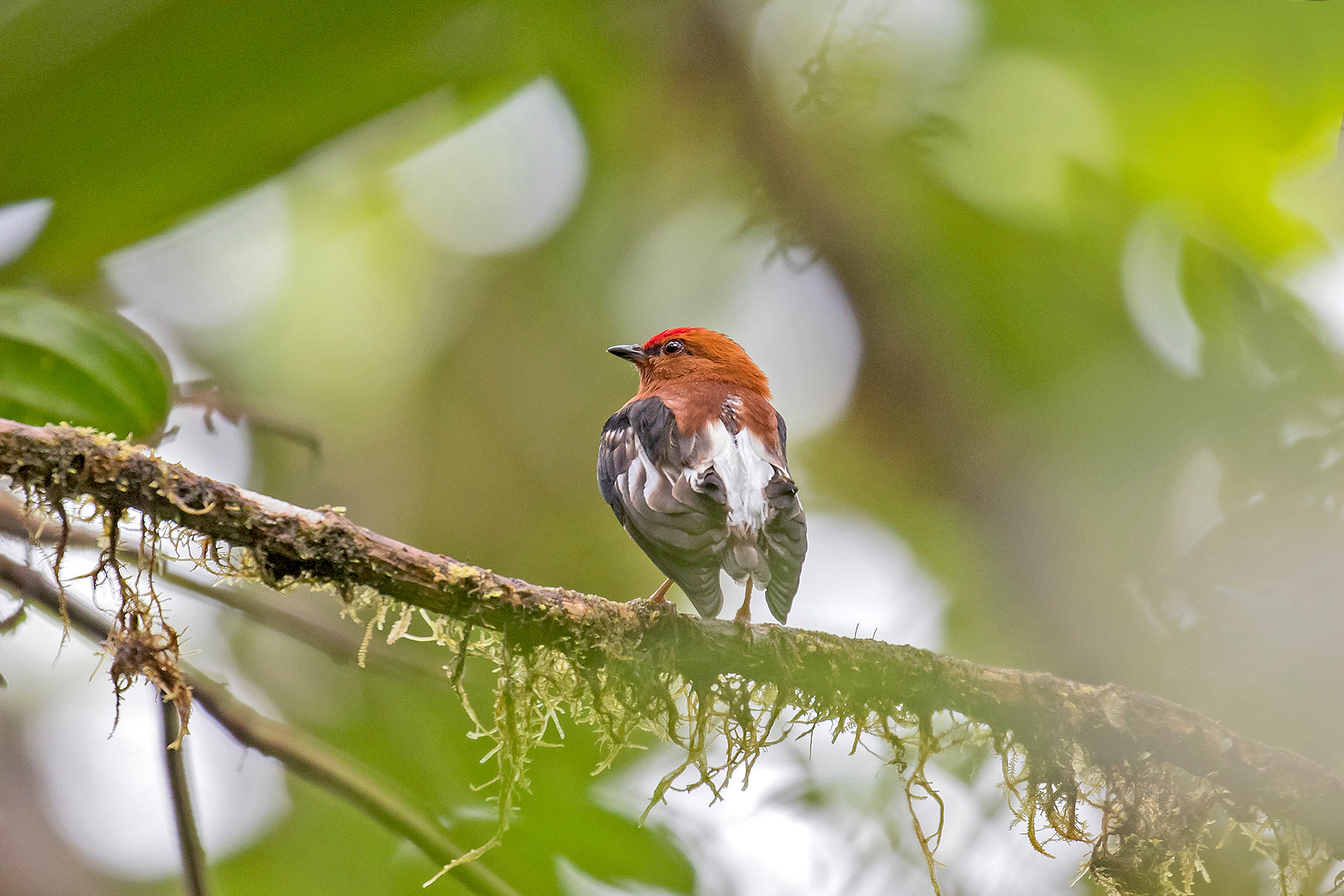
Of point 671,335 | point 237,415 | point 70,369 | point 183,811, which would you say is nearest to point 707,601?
point 183,811

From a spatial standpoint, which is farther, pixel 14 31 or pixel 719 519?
pixel 719 519

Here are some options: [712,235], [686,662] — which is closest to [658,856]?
[686,662]

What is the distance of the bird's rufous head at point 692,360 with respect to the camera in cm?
360

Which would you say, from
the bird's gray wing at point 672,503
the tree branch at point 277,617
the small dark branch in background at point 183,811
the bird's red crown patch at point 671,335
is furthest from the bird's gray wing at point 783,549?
the bird's red crown patch at point 671,335

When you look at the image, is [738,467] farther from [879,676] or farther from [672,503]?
[879,676]

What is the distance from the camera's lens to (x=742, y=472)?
8.63 feet

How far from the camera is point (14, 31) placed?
Answer: 1268 millimetres

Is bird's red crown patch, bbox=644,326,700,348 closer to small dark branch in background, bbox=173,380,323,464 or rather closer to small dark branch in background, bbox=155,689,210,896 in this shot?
small dark branch in background, bbox=173,380,323,464

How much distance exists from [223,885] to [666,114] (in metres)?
3.88

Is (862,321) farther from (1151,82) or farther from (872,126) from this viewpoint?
(1151,82)

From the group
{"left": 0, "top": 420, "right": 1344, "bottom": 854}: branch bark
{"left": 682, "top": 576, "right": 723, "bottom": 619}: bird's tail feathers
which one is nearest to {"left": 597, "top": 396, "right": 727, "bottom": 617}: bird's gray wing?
{"left": 682, "top": 576, "right": 723, "bottom": 619}: bird's tail feathers

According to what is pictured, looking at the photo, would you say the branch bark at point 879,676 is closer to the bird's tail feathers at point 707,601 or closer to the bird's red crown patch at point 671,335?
the bird's tail feathers at point 707,601

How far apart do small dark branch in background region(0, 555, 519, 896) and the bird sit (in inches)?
25.8

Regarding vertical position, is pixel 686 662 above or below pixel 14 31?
below
